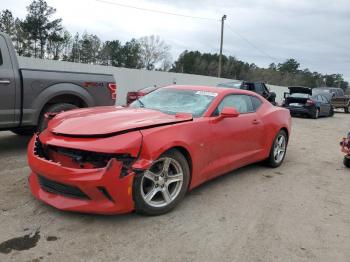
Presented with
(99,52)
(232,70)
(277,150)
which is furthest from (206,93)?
(232,70)

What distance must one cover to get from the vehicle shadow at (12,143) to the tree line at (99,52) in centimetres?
3441

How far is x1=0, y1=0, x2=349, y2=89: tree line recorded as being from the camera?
40969 mm

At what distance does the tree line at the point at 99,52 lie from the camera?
41.0m

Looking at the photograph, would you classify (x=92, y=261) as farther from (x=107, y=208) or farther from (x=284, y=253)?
(x=284, y=253)

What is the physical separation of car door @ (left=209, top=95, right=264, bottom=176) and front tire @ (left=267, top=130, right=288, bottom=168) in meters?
0.49

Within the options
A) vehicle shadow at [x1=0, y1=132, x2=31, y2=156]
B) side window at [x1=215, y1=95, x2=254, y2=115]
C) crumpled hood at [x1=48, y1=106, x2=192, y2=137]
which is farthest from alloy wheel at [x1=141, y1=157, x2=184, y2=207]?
vehicle shadow at [x1=0, y1=132, x2=31, y2=156]

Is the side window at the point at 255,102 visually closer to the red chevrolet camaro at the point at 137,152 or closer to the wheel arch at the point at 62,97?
the red chevrolet camaro at the point at 137,152

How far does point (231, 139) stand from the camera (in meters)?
5.31

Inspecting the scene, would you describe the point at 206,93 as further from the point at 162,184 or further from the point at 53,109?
the point at 53,109

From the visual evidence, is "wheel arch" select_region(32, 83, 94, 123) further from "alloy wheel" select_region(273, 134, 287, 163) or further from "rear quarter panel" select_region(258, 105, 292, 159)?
"alloy wheel" select_region(273, 134, 287, 163)

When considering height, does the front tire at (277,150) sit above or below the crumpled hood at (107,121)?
below

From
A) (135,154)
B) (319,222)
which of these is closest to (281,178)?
(319,222)

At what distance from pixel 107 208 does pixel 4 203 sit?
1352 mm

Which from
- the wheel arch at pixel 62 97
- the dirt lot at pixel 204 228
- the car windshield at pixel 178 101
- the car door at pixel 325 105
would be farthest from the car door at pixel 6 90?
the car door at pixel 325 105
